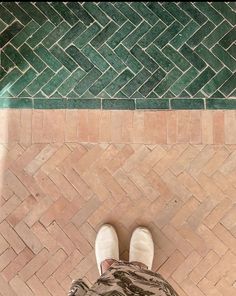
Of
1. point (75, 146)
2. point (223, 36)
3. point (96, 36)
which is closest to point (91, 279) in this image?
point (75, 146)

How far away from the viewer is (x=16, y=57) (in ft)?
11.8

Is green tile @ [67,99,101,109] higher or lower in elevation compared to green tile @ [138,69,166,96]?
higher

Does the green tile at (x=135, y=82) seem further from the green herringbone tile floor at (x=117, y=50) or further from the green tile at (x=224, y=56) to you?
the green tile at (x=224, y=56)

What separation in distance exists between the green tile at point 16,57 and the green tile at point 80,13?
56 centimetres

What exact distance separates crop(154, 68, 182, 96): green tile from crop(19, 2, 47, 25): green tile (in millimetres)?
1062

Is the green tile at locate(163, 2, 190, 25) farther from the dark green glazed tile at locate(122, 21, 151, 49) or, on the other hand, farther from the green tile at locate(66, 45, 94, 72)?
the green tile at locate(66, 45, 94, 72)

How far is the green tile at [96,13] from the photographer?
3.62 metres

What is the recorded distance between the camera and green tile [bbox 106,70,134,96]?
11.6ft

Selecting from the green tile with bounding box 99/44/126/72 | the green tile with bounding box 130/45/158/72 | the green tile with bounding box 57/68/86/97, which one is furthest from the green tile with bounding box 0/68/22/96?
the green tile with bounding box 130/45/158/72

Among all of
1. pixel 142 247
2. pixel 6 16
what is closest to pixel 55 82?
pixel 6 16

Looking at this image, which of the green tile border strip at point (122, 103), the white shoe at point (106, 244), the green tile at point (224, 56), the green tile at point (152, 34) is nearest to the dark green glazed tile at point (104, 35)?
the green tile at point (152, 34)

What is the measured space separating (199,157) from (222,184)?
0.26m

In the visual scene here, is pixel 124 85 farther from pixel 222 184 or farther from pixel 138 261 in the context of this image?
pixel 138 261

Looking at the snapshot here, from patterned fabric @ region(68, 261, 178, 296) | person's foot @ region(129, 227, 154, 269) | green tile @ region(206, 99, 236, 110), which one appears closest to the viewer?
patterned fabric @ region(68, 261, 178, 296)
